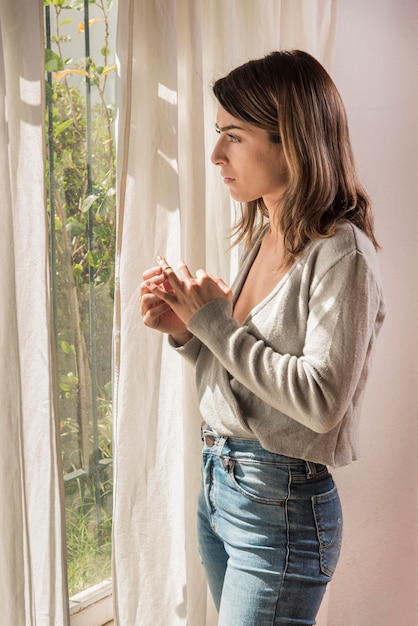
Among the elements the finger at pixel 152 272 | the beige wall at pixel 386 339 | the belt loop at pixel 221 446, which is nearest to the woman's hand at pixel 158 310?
the finger at pixel 152 272

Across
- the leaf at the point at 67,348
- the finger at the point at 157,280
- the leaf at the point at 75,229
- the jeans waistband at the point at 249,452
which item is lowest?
the jeans waistband at the point at 249,452

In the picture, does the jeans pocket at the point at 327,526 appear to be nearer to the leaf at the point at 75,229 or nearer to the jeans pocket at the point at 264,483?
the jeans pocket at the point at 264,483

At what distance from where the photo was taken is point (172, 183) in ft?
5.24

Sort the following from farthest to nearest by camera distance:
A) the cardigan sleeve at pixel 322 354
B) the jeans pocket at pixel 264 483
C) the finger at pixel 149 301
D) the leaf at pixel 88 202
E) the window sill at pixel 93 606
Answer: the window sill at pixel 93 606 → the leaf at pixel 88 202 → the finger at pixel 149 301 → the jeans pocket at pixel 264 483 → the cardigan sleeve at pixel 322 354

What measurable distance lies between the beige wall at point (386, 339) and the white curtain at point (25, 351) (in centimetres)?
96

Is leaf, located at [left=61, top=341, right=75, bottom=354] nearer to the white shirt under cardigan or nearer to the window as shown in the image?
the window

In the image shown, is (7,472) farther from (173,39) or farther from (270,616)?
(173,39)

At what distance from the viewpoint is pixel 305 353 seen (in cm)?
124

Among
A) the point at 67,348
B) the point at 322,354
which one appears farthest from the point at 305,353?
the point at 67,348

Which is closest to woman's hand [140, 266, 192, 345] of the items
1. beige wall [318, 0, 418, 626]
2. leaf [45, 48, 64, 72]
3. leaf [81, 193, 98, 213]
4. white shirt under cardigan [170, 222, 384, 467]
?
white shirt under cardigan [170, 222, 384, 467]

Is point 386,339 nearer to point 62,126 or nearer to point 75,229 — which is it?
point 75,229

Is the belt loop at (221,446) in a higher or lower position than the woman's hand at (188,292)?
lower

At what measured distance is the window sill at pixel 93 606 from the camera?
6.13 ft

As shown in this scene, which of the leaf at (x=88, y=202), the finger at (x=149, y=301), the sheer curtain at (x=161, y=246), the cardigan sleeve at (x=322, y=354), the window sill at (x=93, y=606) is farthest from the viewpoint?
the window sill at (x=93, y=606)
